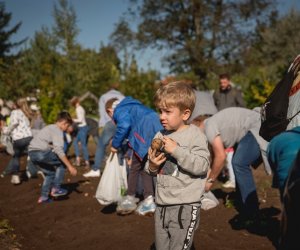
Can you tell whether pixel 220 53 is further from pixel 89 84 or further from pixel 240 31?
pixel 89 84

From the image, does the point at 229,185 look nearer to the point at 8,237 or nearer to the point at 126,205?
the point at 126,205

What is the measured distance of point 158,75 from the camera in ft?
91.6

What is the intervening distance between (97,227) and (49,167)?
6.57 ft

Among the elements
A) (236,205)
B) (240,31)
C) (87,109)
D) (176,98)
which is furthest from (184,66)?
(176,98)

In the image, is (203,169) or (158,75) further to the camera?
(158,75)

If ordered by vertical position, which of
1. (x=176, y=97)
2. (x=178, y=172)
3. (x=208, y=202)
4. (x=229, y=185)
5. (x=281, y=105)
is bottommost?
(x=229, y=185)

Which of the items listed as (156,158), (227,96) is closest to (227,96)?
(227,96)

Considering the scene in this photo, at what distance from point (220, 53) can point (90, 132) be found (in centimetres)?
1641

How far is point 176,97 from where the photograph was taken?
289 centimetres

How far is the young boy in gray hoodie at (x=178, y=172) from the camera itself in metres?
2.90

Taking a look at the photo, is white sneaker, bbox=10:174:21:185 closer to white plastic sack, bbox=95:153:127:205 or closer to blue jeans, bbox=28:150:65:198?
blue jeans, bbox=28:150:65:198

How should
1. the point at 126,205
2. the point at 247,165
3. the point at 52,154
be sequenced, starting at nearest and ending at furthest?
1. the point at 247,165
2. the point at 126,205
3. the point at 52,154

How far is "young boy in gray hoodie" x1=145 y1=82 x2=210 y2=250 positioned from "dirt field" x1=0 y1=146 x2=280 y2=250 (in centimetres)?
140

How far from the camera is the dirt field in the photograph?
4.48m
